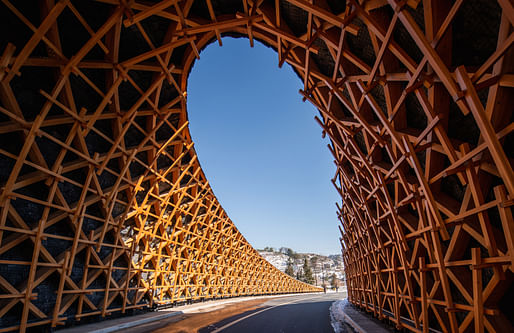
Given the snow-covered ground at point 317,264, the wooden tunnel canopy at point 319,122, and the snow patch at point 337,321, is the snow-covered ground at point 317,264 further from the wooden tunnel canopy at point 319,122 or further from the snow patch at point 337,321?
the wooden tunnel canopy at point 319,122

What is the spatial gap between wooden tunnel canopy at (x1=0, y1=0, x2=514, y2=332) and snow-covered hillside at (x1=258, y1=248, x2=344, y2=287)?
12321 centimetres

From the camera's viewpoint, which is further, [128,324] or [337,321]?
[337,321]

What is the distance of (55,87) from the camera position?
703cm

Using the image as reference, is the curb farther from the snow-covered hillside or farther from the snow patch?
the snow-covered hillside

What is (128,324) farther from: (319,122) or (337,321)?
(319,122)

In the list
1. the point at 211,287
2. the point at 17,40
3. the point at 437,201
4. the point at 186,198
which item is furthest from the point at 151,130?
the point at 211,287

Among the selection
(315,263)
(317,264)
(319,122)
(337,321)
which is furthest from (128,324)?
(317,264)

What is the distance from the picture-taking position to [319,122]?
8.83 m

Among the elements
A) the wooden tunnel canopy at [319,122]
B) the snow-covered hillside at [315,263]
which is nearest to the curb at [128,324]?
the wooden tunnel canopy at [319,122]

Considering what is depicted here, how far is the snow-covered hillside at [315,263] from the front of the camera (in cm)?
13212

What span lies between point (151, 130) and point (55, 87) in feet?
14.0

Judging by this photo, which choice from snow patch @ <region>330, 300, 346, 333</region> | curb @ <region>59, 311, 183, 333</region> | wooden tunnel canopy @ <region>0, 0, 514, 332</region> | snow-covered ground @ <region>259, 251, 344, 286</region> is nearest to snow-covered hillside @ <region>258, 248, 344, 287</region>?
snow-covered ground @ <region>259, 251, 344, 286</region>

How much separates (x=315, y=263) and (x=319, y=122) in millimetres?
160985

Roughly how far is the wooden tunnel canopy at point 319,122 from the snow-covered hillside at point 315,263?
123206 mm
